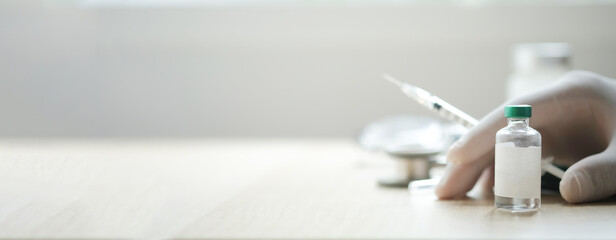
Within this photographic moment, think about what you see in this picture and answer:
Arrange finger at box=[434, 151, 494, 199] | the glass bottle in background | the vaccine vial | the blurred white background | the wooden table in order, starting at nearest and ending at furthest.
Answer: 1. the wooden table
2. the vaccine vial
3. finger at box=[434, 151, 494, 199]
4. the glass bottle in background
5. the blurred white background

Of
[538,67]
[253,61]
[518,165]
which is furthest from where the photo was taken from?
[253,61]

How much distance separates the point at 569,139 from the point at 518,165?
180 millimetres

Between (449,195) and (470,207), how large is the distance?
83 mm

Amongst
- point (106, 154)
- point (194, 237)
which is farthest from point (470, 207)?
point (106, 154)

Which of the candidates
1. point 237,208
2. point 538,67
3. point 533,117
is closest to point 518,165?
point 533,117

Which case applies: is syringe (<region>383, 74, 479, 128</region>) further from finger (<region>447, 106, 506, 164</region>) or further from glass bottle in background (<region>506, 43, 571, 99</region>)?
glass bottle in background (<region>506, 43, 571, 99</region>)

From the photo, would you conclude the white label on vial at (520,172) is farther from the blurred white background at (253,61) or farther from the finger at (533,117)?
the blurred white background at (253,61)

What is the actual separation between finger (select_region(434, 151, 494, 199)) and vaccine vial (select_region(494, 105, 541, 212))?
0.10m

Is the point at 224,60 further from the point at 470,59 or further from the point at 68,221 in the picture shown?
the point at 68,221

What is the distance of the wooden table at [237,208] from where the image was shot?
24.8 inches

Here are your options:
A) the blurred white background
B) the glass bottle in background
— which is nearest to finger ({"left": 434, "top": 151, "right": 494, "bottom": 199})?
the glass bottle in background

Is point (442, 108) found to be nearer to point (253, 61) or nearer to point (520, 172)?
point (520, 172)

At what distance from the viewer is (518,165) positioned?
29.1 inches

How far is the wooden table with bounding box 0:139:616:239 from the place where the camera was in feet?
2.07
